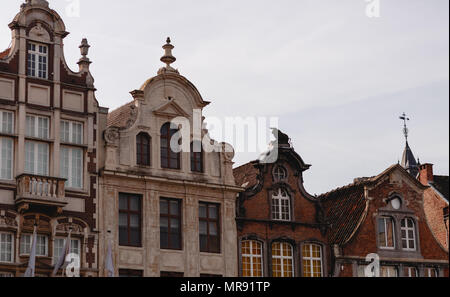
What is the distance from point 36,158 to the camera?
39969 millimetres

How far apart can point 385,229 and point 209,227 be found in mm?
8599

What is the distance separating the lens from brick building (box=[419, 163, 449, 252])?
52781 mm

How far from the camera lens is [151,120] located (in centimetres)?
4312

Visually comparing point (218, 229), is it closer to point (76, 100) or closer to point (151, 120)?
point (151, 120)

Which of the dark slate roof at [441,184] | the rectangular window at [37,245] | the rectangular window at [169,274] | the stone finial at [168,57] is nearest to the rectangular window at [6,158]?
the rectangular window at [37,245]

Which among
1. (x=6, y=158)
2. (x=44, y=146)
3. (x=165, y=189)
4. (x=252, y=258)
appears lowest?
(x=252, y=258)

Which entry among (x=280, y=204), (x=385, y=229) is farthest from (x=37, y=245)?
(x=385, y=229)

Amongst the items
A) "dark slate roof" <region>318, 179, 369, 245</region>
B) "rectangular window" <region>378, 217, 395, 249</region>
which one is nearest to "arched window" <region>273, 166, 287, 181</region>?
"dark slate roof" <region>318, 179, 369, 245</region>

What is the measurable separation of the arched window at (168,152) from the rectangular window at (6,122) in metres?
6.50

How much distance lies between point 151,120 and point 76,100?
3318 millimetres

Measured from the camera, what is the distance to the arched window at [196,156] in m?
44.0

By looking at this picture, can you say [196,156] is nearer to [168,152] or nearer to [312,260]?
[168,152]

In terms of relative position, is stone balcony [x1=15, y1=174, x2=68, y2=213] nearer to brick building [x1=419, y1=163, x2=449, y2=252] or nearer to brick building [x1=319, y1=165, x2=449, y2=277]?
brick building [x1=319, y1=165, x2=449, y2=277]
